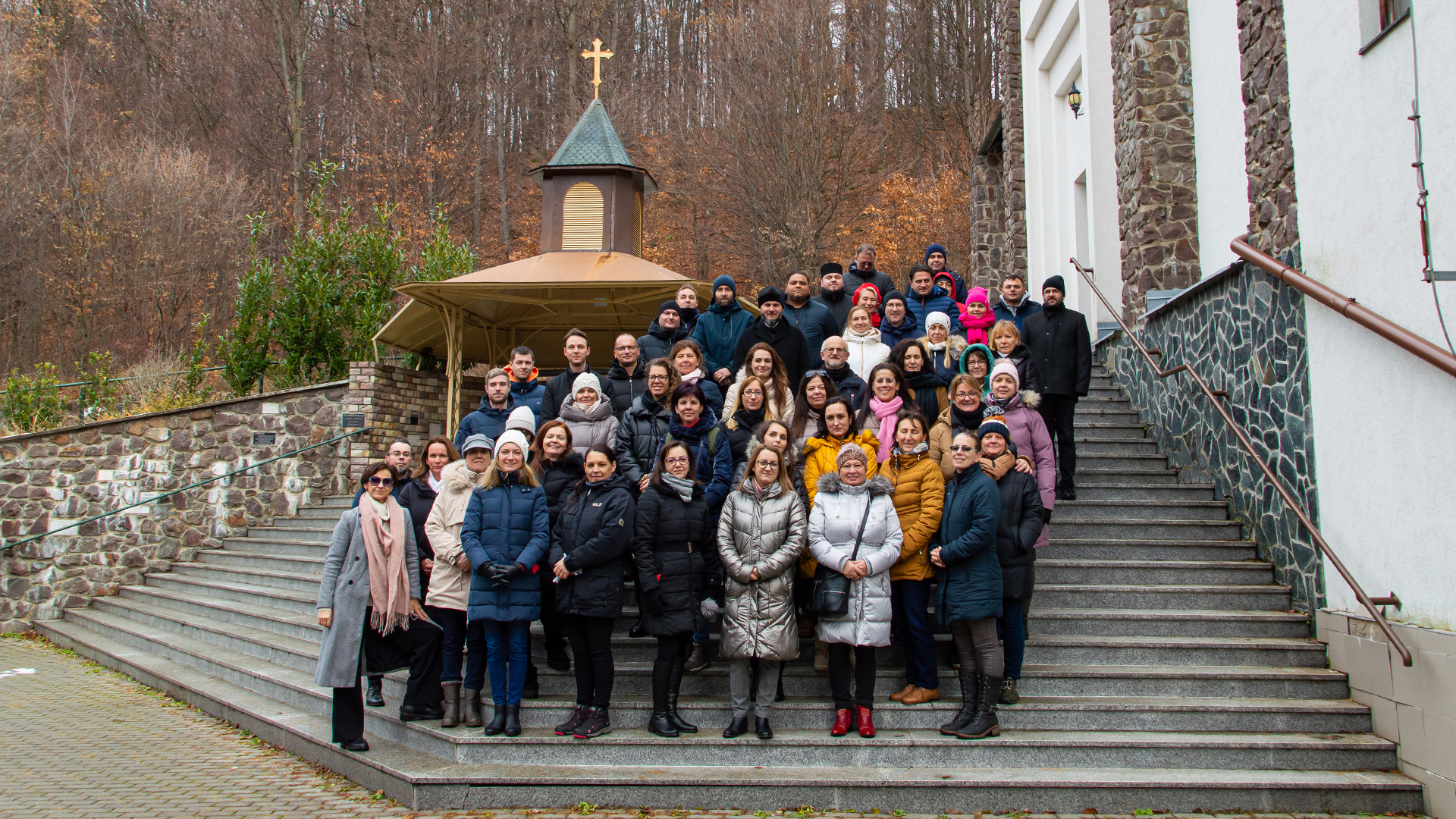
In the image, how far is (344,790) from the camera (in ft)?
17.2

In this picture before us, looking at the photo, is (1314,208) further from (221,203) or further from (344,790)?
(221,203)

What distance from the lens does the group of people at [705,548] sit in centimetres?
499

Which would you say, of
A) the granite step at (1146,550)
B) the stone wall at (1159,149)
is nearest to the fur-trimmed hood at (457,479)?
the granite step at (1146,550)

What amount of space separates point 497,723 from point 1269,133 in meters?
6.20

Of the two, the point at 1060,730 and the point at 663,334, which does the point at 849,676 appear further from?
the point at 663,334

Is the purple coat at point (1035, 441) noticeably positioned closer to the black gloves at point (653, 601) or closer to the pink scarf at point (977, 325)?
the pink scarf at point (977, 325)

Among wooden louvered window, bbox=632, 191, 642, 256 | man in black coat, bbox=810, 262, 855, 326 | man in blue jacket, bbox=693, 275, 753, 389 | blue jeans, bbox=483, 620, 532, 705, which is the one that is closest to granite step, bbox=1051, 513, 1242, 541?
man in black coat, bbox=810, 262, 855, 326

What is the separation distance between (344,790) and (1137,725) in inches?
175

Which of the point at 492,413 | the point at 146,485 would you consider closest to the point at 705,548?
the point at 492,413

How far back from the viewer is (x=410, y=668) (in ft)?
18.3

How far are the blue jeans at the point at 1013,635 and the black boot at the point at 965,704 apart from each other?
0.31m

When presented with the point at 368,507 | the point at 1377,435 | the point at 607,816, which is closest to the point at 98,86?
the point at 368,507

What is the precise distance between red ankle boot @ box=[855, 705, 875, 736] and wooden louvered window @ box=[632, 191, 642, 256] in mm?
9359

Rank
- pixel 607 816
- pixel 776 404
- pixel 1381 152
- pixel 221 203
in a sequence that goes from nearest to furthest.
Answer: pixel 607 816, pixel 1381 152, pixel 776 404, pixel 221 203
